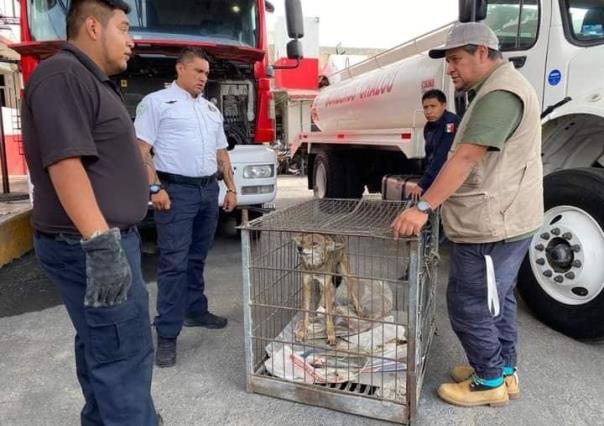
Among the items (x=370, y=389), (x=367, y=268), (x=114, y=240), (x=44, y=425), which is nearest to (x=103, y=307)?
(x=114, y=240)

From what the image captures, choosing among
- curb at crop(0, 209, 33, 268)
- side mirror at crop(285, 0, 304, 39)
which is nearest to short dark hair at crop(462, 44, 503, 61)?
side mirror at crop(285, 0, 304, 39)

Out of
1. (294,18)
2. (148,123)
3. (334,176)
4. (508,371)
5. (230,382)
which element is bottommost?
(230,382)

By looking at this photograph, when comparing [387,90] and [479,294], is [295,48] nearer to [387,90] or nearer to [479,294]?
[387,90]

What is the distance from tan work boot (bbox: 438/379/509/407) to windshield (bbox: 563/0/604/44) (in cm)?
245

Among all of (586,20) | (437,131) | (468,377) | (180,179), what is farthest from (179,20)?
(468,377)

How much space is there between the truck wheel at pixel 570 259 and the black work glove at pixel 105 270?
276cm

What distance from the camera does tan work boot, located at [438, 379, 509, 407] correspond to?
2.47m

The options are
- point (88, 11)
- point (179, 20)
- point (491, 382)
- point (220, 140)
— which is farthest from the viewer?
point (179, 20)

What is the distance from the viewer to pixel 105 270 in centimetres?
152

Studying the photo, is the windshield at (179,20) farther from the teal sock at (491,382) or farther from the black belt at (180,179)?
the teal sock at (491,382)

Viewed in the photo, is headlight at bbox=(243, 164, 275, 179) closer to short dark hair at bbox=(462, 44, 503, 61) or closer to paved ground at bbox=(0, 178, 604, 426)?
paved ground at bbox=(0, 178, 604, 426)

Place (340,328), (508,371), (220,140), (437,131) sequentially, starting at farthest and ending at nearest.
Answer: (437,131), (220,140), (340,328), (508,371)

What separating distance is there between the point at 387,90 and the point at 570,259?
10.2 ft

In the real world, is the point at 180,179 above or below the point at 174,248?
above
